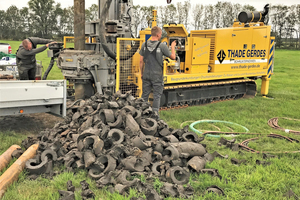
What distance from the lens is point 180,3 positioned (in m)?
55.1

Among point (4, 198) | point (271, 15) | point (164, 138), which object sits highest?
point (271, 15)

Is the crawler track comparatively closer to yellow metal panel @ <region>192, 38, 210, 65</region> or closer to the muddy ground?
yellow metal panel @ <region>192, 38, 210, 65</region>

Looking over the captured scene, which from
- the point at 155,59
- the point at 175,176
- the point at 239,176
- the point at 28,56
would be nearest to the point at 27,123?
the point at 28,56

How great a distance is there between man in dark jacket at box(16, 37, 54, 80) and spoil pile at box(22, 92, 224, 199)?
322 centimetres

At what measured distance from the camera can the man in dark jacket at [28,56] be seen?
7.61m

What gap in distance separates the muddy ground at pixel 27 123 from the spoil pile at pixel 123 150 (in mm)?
1231

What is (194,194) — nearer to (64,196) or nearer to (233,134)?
(64,196)

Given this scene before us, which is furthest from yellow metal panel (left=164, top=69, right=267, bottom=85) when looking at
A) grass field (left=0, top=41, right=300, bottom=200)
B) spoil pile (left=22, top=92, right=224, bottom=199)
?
spoil pile (left=22, top=92, right=224, bottom=199)

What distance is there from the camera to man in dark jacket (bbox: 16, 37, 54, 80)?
761 cm

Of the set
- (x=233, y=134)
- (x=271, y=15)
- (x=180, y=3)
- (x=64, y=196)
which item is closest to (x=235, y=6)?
(x=271, y=15)

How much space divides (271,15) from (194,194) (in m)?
59.6

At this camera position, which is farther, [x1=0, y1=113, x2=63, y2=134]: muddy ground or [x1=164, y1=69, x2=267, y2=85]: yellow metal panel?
[x1=164, y1=69, x2=267, y2=85]: yellow metal panel

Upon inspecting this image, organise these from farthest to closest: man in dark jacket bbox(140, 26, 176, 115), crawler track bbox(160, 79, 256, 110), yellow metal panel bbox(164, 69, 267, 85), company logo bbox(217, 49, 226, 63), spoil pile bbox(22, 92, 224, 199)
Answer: company logo bbox(217, 49, 226, 63) → crawler track bbox(160, 79, 256, 110) → yellow metal panel bbox(164, 69, 267, 85) → man in dark jacket bbox(140, 26, 176, 115) → spoil pile bbox(22, 92, 224, 199)

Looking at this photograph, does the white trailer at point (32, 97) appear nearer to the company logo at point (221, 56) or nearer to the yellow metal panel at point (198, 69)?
the yellow metal panel at point (198, 69)
